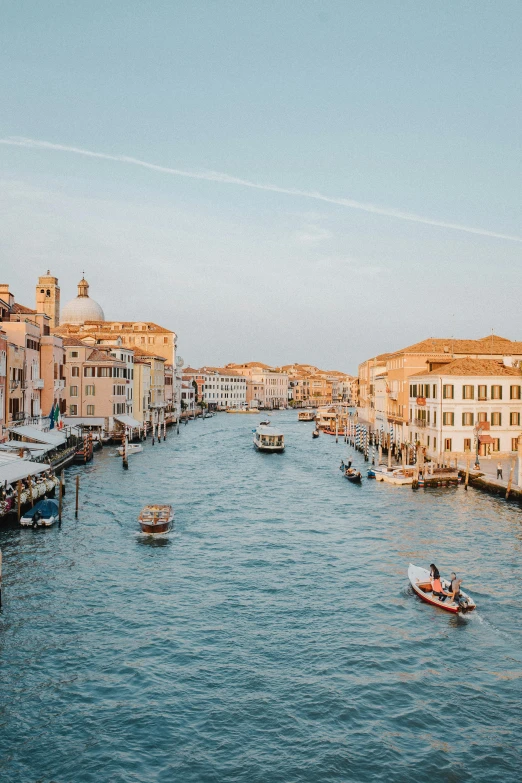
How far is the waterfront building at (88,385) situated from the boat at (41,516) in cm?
3505

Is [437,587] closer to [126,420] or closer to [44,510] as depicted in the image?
[44,510]

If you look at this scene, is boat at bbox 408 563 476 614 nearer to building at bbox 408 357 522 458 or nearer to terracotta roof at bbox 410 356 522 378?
building at bbox 408 357 522 458

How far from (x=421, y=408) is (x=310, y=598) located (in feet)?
105

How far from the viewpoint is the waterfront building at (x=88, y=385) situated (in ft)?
208

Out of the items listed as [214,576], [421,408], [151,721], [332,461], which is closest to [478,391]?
[421,408]

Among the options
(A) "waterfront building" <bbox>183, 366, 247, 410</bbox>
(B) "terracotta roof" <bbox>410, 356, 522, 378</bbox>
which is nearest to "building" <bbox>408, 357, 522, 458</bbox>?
(B) "terracotta roof" <bbox>410, 356, 522, 378</bbox>

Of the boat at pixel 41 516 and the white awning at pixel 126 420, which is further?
the white awning at pixel 126 420

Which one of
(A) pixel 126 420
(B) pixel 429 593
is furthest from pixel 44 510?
(A) pixel 126 420

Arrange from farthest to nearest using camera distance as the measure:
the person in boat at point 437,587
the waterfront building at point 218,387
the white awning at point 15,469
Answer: the waterfront building at point 218,387 → the white awning at point 15,469 → the person in boat at point 437,587

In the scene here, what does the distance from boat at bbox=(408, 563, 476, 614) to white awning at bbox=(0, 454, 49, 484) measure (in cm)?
1406

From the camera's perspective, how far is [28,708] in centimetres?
1311

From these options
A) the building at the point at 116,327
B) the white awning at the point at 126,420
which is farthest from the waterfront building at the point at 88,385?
the building at the point at 116,327

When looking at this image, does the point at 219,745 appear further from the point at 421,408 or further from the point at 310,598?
the point at 421,408

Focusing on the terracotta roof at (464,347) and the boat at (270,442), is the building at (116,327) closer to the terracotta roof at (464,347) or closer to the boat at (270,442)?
the boat at (270,442)
